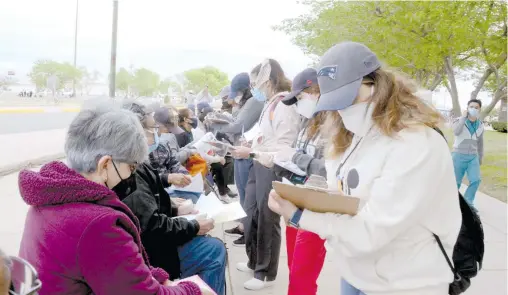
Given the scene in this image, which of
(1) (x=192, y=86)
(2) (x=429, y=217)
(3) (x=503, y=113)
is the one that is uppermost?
(2) (x=429, y=217)

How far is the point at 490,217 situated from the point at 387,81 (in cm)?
565

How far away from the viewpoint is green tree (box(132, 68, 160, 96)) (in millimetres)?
77750

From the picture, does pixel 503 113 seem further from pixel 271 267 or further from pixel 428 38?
pixel 271 267

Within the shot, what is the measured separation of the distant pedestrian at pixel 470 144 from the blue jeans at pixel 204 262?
15.7 ft

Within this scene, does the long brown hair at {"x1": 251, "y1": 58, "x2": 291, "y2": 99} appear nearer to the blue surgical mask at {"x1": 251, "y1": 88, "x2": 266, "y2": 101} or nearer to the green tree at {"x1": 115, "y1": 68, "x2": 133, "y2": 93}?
the blue surgical mask at {"x1": 251, "y1": 88, "x2": 266, "y2": 101}

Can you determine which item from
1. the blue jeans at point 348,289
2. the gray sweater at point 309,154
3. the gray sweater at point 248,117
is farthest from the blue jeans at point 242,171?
the blue jeans at point 348,289

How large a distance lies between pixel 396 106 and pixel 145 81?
86195 mm

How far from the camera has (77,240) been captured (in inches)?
61.4

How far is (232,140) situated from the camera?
5.83m

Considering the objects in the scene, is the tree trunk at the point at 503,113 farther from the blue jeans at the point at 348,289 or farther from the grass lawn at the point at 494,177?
the blue jeans at the point at 348,289

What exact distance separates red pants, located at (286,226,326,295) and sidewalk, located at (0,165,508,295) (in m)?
0.16

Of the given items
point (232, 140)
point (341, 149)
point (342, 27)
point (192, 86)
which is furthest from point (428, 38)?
point (192, 86)

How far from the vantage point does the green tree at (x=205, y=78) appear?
85319 mm

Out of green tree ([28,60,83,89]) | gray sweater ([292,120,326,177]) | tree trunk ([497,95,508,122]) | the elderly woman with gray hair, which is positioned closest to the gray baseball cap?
the elderly woman with gray hair
